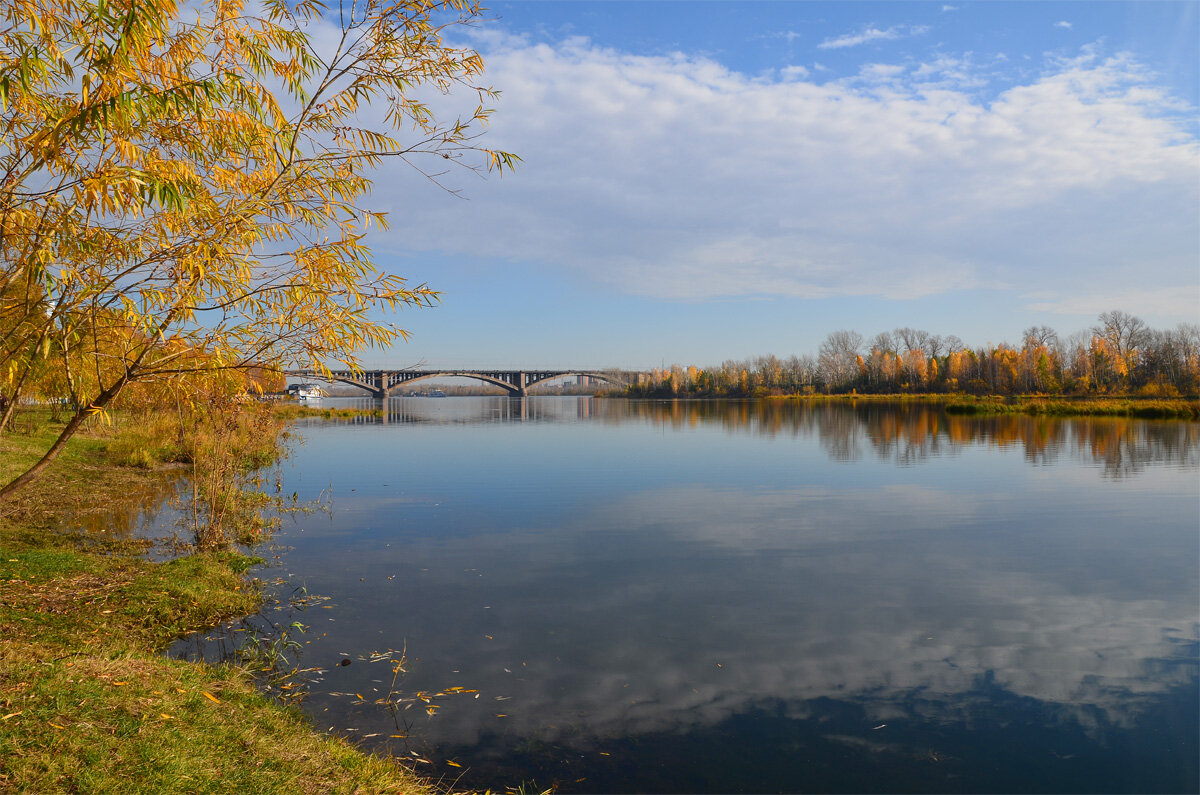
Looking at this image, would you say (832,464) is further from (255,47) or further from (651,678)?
(255,47)

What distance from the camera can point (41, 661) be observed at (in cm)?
643

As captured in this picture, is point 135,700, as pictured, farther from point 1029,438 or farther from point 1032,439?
point 1029,438

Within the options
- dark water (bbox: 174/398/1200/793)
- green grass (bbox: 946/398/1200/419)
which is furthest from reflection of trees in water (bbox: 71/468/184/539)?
green grass (bbox: 946/398/1200/419)

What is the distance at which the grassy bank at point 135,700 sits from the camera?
495 centimetres

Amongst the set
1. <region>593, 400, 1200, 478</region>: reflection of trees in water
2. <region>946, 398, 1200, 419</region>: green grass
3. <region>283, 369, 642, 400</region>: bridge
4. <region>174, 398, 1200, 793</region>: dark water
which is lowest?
<region>174, 398, 1200, 793</region>: dark water

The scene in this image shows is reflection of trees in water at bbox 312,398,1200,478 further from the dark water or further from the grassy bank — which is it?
the grassy bank

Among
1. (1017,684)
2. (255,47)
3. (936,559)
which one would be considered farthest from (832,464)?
(255,47)

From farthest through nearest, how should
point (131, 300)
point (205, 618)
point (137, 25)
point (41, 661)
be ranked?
point (205, 618) < point (41, 661) < point (131, 300) < point (137, 25)

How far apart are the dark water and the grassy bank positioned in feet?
3.48

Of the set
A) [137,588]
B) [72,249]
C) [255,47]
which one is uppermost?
[255,47]

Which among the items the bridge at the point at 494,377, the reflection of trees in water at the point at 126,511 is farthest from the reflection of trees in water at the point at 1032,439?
the bridge at the point at 494,377

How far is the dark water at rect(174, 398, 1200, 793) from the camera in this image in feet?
22.6

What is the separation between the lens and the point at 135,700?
591cm

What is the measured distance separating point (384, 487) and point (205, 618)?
14.8 meters
